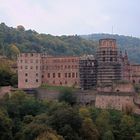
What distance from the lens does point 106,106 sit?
75.3m

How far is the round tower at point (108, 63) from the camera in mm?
82125

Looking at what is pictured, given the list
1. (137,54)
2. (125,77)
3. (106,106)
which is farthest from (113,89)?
(137,54)

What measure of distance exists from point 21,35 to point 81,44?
1292 centimetres

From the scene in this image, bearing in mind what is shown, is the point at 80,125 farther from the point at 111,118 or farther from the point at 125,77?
the point at 125,77

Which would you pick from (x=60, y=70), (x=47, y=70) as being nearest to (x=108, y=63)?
(x=60, y=70)

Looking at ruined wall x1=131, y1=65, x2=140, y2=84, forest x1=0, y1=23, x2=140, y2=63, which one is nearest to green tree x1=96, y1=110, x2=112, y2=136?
ruined wall x1=131, y1=65, x2=140, y2=84

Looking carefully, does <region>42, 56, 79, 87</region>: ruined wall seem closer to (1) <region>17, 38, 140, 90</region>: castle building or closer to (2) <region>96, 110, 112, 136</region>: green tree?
(1) <region>17, 38, 140, 90</region>: castle building

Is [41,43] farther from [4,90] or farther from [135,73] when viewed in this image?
[4,90]

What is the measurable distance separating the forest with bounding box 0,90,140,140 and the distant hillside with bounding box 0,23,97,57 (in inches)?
1822

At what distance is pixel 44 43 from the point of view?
133 meters

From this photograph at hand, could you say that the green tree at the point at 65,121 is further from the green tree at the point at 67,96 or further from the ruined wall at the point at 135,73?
the ruined wall at the point at 135,73

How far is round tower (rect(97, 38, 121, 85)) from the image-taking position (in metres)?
82.1

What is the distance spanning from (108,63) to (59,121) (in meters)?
19.0

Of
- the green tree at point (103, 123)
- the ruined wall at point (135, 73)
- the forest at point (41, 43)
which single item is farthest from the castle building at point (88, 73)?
the forest at point (41, 43)
